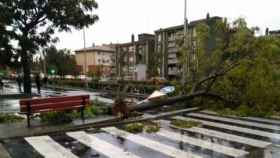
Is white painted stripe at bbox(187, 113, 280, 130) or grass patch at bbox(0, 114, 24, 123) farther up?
grass patch at bbox(0, 114, 24, 123)

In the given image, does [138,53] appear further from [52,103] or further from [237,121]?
[52,103]

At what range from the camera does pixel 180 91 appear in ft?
55.6

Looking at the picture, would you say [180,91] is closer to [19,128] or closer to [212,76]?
[212,76]

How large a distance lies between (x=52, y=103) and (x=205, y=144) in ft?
18.1

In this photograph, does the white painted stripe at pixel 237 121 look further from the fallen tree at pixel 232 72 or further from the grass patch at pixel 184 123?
the fallen tree at pixel 232 72

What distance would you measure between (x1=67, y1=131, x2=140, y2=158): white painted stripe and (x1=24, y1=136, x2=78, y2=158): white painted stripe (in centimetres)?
77

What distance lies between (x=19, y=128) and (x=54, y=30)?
16.9 metres

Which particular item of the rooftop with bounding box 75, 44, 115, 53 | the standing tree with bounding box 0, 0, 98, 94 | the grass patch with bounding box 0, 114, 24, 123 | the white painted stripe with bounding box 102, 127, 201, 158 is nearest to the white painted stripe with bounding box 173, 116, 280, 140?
the white painted stripe with bounding box 102, 127, 201, 158

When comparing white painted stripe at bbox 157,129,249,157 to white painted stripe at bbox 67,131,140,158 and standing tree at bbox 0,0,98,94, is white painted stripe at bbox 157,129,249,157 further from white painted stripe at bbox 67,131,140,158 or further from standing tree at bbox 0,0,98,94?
standing tree at bbox 0,0,98,94

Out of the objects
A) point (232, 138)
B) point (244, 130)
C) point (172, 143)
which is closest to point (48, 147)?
point (172, 143)

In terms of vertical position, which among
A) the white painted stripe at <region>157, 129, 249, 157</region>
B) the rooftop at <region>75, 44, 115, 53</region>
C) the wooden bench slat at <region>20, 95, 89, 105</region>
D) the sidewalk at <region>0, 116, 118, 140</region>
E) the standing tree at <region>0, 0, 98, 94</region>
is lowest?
the white painted stripe at <region>157, 129, 249, 157</region>

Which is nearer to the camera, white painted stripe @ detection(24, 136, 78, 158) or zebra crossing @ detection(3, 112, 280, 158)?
white painted stripe @ detection(24, 136, 78, 158)

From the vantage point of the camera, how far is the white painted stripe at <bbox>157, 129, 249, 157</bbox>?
745 centimetres

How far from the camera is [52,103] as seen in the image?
33.7 ft
